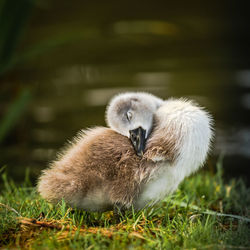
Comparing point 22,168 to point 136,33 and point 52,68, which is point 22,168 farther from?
point 136,33

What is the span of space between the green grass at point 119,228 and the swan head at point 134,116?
1.41 feet

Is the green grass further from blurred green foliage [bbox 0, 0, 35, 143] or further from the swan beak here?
blurred green foliage [bbox 0, 0, 35, 143]

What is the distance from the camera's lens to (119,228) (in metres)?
2.35

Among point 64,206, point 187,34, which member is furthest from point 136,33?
point 64,206

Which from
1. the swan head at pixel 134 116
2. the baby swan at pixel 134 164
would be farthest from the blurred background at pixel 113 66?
the baby swan at pixel 134 164

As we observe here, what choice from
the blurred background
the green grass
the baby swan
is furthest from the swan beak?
the blurred background

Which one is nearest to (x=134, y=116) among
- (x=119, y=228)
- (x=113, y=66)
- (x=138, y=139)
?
(x=138, y=139)

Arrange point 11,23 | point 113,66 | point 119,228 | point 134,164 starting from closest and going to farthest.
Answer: point 119,228, point 134,164, point 11,23, point 113,66

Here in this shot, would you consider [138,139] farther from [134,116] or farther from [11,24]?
[11,24]

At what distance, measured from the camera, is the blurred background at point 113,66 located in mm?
5172

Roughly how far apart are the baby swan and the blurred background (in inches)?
73.2

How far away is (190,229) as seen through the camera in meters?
2.28

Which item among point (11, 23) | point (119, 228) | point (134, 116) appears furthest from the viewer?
point (11, 23)

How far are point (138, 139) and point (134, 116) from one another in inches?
7.5
